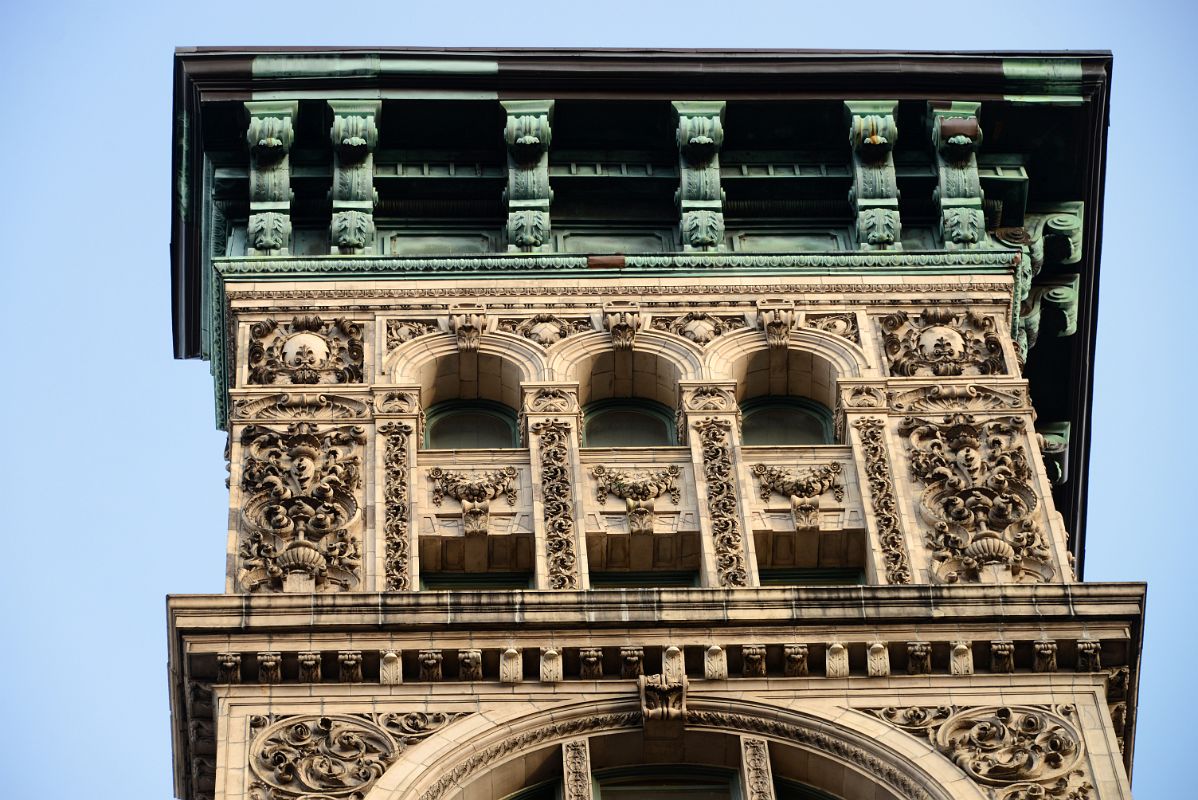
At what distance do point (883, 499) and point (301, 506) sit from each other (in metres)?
6.76

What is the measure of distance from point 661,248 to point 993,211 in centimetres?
461

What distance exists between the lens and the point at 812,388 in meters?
42.6

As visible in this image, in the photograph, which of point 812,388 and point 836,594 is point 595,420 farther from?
point 836,594

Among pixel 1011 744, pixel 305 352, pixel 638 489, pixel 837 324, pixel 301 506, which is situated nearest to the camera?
pixel 1011 744

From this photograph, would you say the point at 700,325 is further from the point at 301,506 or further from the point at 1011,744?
the point at 1011,744

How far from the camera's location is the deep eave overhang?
4572 cm

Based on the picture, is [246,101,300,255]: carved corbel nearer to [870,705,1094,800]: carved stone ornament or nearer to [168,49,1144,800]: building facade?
[168,49,1144,800]: building facade

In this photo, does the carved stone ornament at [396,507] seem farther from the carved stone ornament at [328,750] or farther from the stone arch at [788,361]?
the stone arch at [788,361]

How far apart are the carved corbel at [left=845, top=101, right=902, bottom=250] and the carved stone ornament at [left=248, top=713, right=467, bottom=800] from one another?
36.6 ft

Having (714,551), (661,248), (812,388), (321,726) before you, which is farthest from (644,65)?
(321,726)

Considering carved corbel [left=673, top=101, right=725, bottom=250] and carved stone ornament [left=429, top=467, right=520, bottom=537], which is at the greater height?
carved corbel [left=673, top=101, right=725, bottom=250]

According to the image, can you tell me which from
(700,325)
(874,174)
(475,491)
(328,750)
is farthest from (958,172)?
(328,750)

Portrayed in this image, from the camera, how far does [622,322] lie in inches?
1678

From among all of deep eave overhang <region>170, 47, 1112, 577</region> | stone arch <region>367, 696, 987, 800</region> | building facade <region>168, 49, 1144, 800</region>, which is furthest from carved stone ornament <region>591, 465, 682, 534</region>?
deep eave overhang <region>170, 47, 1112, 577</region>
